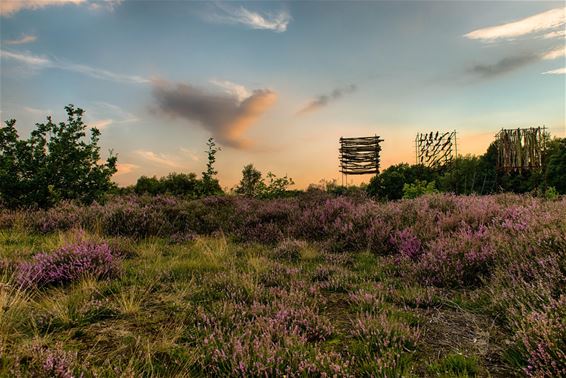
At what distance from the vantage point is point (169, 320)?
443 centimetres

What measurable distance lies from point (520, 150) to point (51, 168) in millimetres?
18936

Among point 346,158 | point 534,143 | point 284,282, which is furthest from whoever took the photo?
point 346,158

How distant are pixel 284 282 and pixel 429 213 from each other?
184 inches

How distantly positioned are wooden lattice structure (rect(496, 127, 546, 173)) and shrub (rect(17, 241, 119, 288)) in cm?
1718

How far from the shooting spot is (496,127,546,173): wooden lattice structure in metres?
17.6

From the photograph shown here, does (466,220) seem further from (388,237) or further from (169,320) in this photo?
(169,320)

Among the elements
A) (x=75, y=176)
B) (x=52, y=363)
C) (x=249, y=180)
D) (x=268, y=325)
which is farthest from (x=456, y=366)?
(x=249, y=180)

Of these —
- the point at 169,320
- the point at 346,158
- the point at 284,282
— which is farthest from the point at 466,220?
the point at 346,158

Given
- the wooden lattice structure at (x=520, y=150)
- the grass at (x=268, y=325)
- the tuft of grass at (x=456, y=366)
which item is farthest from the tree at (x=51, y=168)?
the wooden lattice structure at (x=520, y=150)

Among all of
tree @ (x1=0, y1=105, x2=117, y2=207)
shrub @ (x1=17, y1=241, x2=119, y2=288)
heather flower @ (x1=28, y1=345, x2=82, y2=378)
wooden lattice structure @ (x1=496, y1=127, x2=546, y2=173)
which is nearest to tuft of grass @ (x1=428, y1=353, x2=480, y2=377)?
heather flower @ (x1=28, y1=345, x2=82, y2=378)

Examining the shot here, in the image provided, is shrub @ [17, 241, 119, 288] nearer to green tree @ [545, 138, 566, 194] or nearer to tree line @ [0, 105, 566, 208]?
tree line @ [0, 105, 566, 208]

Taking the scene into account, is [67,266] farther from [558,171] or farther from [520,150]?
[520,150]

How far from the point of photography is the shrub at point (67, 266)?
5645mm

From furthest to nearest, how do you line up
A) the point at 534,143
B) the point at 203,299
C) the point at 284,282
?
the point at 534,143
the point at 284,282
the point at 203,299
